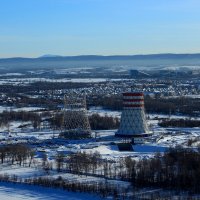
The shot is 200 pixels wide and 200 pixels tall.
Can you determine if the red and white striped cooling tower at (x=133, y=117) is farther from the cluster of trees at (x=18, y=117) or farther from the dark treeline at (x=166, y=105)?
the dark treeline at (x=166, y=105)

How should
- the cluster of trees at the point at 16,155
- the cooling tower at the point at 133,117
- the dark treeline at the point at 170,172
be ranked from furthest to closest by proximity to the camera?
the cooling tower at the point at 133,117, the cluster of trees at the point at 16,155, the dark treeline at the point at 170,172

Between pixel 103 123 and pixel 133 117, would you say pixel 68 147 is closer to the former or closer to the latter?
pixel 133 117

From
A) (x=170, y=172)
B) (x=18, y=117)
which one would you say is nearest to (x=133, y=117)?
(x=170, y=172)

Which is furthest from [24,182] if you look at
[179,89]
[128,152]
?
[179,89]

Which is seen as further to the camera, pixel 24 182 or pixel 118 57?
pixel 118 57

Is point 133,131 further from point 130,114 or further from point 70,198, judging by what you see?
point 70,198

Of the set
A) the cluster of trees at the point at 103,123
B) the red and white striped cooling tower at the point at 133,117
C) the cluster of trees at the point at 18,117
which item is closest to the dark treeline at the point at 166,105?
the cluster of trees at the point at 103,123

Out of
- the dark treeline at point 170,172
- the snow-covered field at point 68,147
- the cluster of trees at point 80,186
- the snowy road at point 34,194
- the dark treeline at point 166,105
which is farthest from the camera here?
the dark treeline at point 166,105
